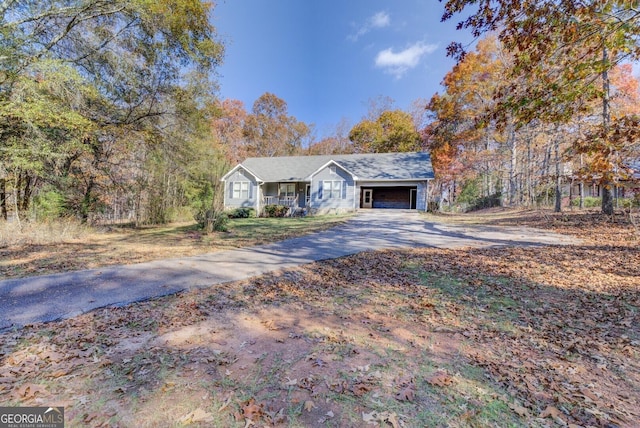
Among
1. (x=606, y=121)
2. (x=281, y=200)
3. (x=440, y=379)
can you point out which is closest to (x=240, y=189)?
(x=281, y=200)

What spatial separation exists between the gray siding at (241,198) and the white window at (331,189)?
576cm

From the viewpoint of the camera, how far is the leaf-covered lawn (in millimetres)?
2209

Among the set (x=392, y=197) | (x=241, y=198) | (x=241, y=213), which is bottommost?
(x=241, y=213)

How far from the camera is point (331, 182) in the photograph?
23.0 meters

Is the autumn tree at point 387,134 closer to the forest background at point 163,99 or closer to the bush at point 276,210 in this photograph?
the forest background at point 163,99

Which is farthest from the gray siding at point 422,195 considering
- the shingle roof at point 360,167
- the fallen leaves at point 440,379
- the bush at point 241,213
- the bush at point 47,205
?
the bush at point 47,205

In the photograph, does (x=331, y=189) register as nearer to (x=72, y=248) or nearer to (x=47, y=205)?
(x=47, y=205)

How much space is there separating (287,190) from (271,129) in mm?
18101

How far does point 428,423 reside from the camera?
2.11m

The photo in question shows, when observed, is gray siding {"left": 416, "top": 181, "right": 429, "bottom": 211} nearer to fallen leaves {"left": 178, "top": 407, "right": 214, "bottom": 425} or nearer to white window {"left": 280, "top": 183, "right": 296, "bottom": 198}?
white window {"left": 280, "top": 183, "right": 296, "bottom": 198}

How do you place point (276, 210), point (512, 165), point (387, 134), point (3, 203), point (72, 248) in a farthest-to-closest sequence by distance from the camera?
1. point (387, 134)
2. point (512, 165)
3. point (276, 210)
4. point (3, 203)
5. point (72, 248)

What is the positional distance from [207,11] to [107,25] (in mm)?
3599

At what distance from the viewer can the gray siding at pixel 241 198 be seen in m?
24.2

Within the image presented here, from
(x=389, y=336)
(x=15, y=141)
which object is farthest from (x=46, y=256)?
(x=389, y=336)
